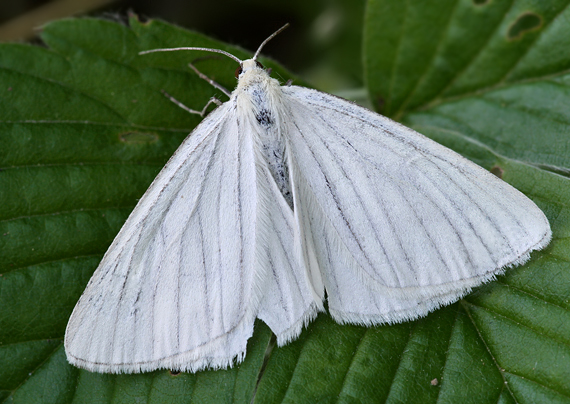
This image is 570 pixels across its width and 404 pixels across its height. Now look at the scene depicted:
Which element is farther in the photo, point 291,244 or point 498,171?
point 498,171

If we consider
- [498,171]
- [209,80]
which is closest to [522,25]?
[498,171]

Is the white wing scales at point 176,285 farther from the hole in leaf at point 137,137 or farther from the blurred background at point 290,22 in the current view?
the blurred background at point 290,22

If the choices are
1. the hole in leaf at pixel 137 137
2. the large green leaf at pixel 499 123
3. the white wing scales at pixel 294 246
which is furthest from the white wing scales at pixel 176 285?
the large green leaf at pixel 499 123

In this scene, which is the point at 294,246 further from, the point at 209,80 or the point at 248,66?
the point at 209,80

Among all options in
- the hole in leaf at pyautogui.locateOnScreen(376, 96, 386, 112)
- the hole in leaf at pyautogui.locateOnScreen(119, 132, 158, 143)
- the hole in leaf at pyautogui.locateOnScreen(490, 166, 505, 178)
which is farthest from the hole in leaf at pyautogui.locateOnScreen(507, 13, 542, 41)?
the hole in leaf at pyautogui.locateOnScreen(119, 132, 158, 143)

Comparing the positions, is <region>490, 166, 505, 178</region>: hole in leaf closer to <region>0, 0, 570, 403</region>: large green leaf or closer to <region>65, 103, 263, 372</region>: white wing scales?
<region>0, 0, 570, 403</region>: large green leaf

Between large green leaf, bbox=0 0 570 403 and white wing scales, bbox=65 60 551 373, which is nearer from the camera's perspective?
white wing scales, bbox=65 60 551 373

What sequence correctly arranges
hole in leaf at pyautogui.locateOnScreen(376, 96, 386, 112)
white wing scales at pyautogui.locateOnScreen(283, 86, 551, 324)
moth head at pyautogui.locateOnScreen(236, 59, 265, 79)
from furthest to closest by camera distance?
1. hole in leaf at pyautogui.locateOnScreen(376, 96, 386, 112)
2. moth head at pyautogui.locateOnScreen(236, 59, 265, 79)
3. white wing scales at pyautogui.locateOnScreen(283, 86, 551, 324)
